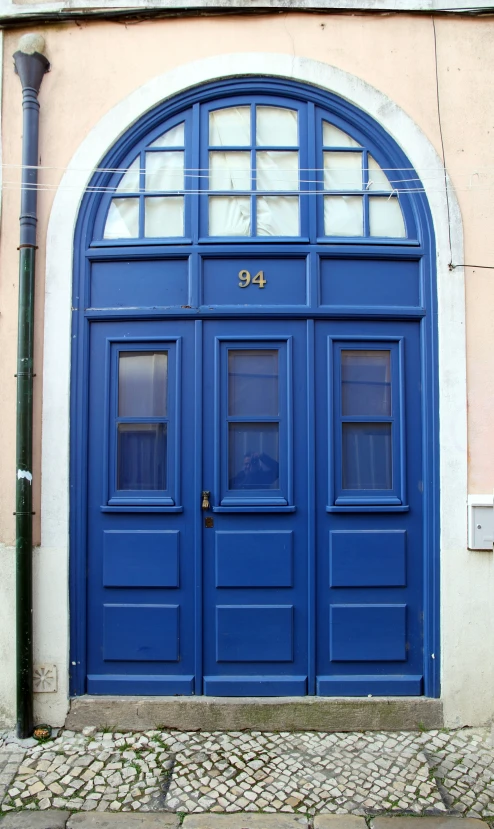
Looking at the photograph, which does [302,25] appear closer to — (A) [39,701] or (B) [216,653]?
(B) [216,653]

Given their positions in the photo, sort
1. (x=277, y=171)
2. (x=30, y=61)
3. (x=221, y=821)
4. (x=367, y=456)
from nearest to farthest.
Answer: (x=221, y=821) → (x=30, y=61) → (x=367, y=456) → (x=277, y=171)

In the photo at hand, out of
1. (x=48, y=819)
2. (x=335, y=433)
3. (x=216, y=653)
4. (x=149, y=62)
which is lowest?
(x=48, y=819)

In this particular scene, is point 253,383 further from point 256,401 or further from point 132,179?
point 132,179

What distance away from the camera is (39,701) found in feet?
12.0

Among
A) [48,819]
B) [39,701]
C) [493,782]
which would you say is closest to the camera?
[48,819]

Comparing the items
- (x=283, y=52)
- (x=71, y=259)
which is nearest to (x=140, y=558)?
(x=71, y=259)

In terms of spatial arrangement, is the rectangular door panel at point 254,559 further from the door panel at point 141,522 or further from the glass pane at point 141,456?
the glass pane at point 141,456

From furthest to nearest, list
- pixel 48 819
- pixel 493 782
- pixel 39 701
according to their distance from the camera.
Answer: pixel 39 701 → pixel 493 782 → pixel 48 819

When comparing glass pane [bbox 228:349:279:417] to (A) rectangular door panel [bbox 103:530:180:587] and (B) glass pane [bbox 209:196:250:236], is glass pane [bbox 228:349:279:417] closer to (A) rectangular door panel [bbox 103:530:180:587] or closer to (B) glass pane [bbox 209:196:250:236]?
(B) glass pane [bbox 209:196:250:236]

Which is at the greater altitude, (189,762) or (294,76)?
(294,76)

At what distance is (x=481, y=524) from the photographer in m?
3.67

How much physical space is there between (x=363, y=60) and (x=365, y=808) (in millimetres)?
4589

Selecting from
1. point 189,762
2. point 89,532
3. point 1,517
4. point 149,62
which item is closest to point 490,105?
point 149,62

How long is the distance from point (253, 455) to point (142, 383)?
3.01ft
